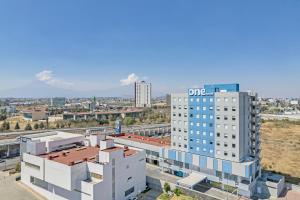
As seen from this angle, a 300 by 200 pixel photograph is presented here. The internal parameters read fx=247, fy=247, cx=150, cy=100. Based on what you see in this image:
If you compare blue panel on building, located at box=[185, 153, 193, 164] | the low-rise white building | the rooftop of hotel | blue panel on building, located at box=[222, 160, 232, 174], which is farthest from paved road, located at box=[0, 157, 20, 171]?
blue panel on building, located at box=[222, 160, 232, 174]

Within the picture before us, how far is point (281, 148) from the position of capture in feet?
296

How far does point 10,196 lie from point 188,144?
123ft

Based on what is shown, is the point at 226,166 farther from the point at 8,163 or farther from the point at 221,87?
the point at 8,163

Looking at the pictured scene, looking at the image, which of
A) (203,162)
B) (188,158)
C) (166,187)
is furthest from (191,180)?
(188,158)

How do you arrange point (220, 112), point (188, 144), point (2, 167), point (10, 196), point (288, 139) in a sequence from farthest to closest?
point (288, 139) < point (2, 167) < point (188, 144) < point (220, 112) < point (10, 196)

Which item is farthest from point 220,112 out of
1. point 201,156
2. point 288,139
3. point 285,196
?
point 288,139

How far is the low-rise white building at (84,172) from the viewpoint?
137 ft

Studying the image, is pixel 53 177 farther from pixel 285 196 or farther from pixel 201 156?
pixel 285 196

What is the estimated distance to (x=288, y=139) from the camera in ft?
351

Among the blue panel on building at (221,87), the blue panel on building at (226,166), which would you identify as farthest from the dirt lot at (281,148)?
the blue panel on building at (221,87)

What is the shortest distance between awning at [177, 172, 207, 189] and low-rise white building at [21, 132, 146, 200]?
28.4ft

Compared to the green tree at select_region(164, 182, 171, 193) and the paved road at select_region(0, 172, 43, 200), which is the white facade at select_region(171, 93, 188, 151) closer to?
the green tree at select_region(164, 182, 171, 193)

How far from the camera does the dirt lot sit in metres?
67.1

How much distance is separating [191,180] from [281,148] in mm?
56445
